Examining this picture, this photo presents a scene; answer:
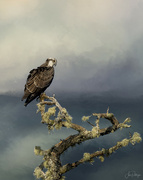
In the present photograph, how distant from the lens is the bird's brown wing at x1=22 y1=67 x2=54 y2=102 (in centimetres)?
1108

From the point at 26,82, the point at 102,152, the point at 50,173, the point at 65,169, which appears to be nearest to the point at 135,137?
the point at 102,152

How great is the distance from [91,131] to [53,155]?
1.94 m

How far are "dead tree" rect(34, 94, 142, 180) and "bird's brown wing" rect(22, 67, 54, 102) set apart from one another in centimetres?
98

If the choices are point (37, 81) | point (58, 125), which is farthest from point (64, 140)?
point (37, 81)

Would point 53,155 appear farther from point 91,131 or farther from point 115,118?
point 115,118

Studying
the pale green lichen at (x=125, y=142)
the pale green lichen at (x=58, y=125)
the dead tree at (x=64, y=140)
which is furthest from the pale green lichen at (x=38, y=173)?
the pale green lichen at (x=125, y=142)

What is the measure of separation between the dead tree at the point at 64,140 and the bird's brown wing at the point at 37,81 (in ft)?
3.22

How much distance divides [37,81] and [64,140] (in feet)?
10.2

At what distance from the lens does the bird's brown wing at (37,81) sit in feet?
36.3

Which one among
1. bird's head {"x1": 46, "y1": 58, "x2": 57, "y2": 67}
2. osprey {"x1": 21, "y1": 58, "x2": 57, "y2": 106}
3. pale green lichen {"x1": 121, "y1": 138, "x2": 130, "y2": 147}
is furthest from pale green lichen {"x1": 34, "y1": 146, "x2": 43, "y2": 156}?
bird's head {"x1": 46, "y1": 58, "x2": 57, "y2": 67}

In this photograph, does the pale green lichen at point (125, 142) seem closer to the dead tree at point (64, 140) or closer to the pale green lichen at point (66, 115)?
the dead tree at point (64, 140)

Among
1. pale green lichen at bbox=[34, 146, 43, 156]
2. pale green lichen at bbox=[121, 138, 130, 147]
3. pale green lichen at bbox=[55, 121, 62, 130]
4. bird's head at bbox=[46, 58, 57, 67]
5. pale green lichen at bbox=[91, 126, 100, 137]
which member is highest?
bird's head at bbox=[46, 58, 57, 67]

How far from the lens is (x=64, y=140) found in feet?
33.9

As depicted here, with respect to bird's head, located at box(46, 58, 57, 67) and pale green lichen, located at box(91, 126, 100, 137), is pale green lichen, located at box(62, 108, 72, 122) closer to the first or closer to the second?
pale green lichen, located at box(91, 126, 100, 137)
